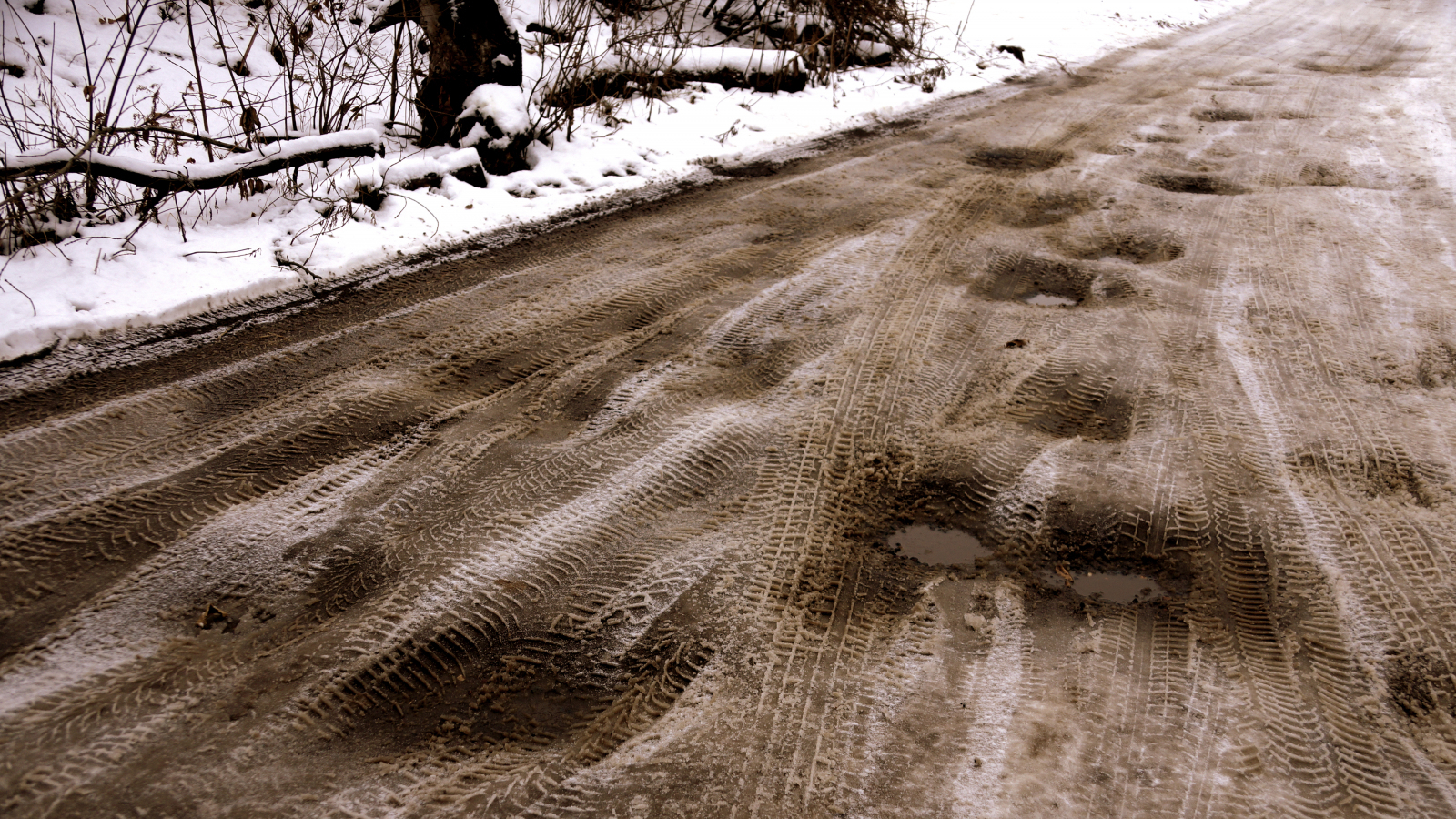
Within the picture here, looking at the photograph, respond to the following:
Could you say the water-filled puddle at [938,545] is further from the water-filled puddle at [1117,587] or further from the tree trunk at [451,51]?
the tree trunk at [451,51]

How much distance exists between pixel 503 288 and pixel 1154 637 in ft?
10.1

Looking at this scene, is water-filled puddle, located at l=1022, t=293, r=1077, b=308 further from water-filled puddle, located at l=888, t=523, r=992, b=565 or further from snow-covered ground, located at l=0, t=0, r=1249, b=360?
snow-covered ground, located at l=0, t=0, r=1249, b=360

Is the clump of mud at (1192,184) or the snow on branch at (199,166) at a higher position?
the snow on branch at (199,166)

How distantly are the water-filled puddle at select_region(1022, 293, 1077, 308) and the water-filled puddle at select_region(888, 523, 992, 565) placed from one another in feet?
5.87

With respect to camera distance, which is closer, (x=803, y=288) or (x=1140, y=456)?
(x=1140, y=456)

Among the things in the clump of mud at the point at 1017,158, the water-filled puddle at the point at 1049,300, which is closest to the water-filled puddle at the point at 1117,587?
the water-filled puddle at the point at 1049,300

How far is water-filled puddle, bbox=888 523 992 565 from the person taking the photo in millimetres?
2615

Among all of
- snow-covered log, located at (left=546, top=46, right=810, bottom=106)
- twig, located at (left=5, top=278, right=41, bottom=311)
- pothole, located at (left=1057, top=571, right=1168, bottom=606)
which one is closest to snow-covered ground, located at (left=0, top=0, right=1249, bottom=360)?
twig, located at (left=5, top=278, right=41, bottom=311)

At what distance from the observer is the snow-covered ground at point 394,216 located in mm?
3586

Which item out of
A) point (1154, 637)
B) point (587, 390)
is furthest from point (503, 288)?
point (1154, 637)

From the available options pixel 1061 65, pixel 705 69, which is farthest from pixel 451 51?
pixel 1061 65

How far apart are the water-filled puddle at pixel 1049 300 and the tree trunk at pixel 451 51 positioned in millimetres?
3778

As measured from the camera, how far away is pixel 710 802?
6.11ft

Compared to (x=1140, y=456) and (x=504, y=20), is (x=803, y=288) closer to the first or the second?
(x=1140, y=456)
